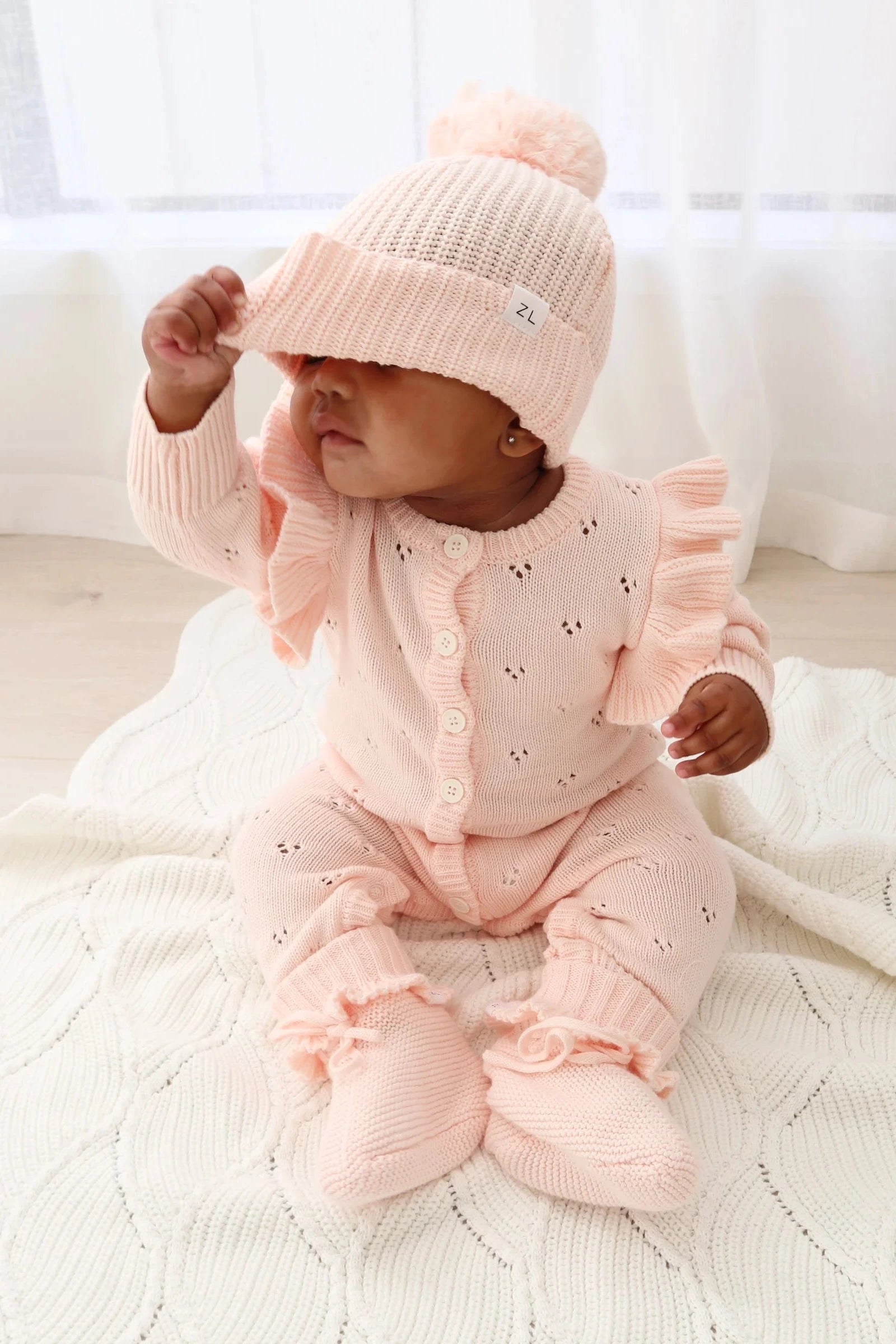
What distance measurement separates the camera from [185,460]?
2.57ft

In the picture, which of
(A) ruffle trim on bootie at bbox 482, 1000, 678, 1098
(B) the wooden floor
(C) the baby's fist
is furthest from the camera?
(B) the wooden floor

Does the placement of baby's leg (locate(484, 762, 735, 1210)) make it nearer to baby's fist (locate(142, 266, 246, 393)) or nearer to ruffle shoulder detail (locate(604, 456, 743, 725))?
ruffle shoulder detail (locate(604, 456, 743, 725))

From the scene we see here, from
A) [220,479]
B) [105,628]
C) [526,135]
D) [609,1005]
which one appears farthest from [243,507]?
[105,628]

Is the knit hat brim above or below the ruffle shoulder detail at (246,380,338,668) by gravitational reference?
above

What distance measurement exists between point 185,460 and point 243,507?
0.19ft

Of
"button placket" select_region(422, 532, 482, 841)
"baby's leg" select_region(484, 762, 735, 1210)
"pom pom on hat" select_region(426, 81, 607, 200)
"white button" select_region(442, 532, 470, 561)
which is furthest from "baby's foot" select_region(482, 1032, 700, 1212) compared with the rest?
"pom pom on hat" select_region(426, 81, 607, 200)

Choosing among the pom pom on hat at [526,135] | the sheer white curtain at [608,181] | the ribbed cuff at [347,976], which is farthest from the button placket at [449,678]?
the sheer white curtain at [608,181]

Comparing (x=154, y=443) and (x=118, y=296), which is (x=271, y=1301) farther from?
(x=118, y=296)

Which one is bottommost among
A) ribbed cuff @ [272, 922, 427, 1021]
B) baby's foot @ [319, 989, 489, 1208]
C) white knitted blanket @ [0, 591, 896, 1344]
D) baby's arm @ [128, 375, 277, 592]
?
white knitted blanket @ [0, 591, 896, 1344]

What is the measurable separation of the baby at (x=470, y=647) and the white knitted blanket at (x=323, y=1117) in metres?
0.03

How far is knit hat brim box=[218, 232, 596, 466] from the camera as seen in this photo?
2.48 feet

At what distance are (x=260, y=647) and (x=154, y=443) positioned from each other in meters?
0.66

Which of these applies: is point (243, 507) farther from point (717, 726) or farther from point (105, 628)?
point (105, 628)

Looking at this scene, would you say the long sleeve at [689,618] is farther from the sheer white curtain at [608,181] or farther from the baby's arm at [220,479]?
the sheer white curtain at [608,181]
